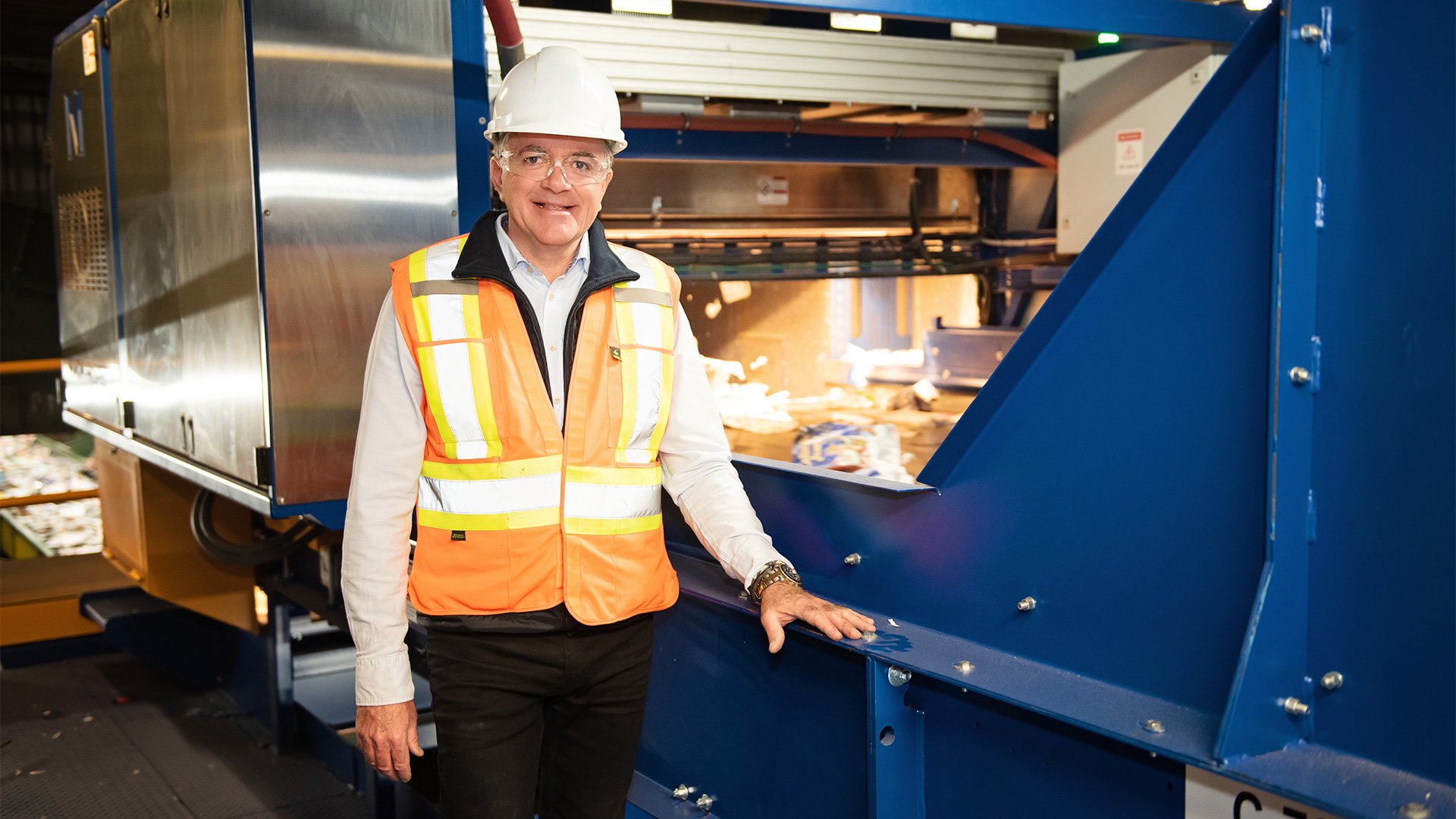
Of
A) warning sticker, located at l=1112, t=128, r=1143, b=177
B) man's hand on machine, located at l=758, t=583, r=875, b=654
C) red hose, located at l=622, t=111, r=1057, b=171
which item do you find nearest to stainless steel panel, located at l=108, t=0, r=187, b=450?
red hose, located at l=622, t=111, r=1057, b=171

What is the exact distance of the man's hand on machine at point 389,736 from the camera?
1.63 metres

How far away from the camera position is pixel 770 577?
175cm

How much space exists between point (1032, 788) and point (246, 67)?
1949mm

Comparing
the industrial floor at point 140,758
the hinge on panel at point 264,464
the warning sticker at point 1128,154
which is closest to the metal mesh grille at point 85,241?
the hinge on panel at point 264,464

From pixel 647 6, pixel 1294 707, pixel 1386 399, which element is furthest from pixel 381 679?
pixel 647 6

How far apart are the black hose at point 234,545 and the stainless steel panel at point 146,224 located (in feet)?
1.09

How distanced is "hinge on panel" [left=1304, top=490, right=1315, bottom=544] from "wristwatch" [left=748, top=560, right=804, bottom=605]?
762 millimetres

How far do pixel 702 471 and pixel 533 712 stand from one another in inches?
18.8

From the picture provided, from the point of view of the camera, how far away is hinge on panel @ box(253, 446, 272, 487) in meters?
2.30

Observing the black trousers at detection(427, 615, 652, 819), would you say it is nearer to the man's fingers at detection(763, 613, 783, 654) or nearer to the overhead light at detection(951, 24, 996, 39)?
the man's fingers at detection(763, 613, 783, 654)

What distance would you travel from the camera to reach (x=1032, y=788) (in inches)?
60.1

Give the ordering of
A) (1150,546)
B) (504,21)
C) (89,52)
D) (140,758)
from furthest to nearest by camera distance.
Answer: (140,758) < (89,52) < (504,21) < (1150,546)

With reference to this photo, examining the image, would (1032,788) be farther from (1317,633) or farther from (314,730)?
(314,730)

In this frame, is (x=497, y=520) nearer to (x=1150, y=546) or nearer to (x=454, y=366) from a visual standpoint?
(x=454, y=366)
